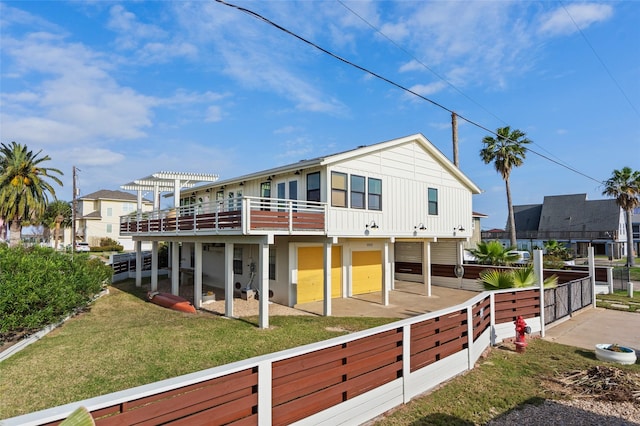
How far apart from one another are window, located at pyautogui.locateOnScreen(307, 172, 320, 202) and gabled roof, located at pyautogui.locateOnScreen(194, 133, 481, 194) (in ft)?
1.76

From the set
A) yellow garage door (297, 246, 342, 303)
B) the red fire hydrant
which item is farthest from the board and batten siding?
the red fire hydrant

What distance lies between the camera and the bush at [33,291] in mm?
8750

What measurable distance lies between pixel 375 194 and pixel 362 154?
185cm

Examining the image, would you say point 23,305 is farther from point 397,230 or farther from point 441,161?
point 441,161

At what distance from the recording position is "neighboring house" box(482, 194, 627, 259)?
1887 inches

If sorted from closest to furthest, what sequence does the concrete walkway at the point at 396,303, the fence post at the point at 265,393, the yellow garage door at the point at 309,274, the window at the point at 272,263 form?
1. the fence post at the point at 265,393
2. the concrete walkway at the point at 396,303
3. the yellow garage door at the point at 309,274
4. the window at the point at 272,263

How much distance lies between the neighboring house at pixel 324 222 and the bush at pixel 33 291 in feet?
13.4

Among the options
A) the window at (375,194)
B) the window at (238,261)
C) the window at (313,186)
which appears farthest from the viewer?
the window at (238,261)

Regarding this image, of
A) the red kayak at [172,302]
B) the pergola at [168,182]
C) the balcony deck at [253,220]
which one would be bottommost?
the red kayak at [172,302]

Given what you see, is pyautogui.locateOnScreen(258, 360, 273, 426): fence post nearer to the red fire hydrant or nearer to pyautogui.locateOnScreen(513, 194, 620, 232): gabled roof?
the red fire hydrant

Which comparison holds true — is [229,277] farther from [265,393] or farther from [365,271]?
[265,393]

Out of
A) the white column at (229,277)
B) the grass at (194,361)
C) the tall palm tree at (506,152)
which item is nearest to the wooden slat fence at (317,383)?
the grass at (194,361)

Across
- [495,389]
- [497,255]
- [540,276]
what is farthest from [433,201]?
[495,389]

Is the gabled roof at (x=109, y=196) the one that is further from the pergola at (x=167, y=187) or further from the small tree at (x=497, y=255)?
the small tree at (x=497, y=255)
